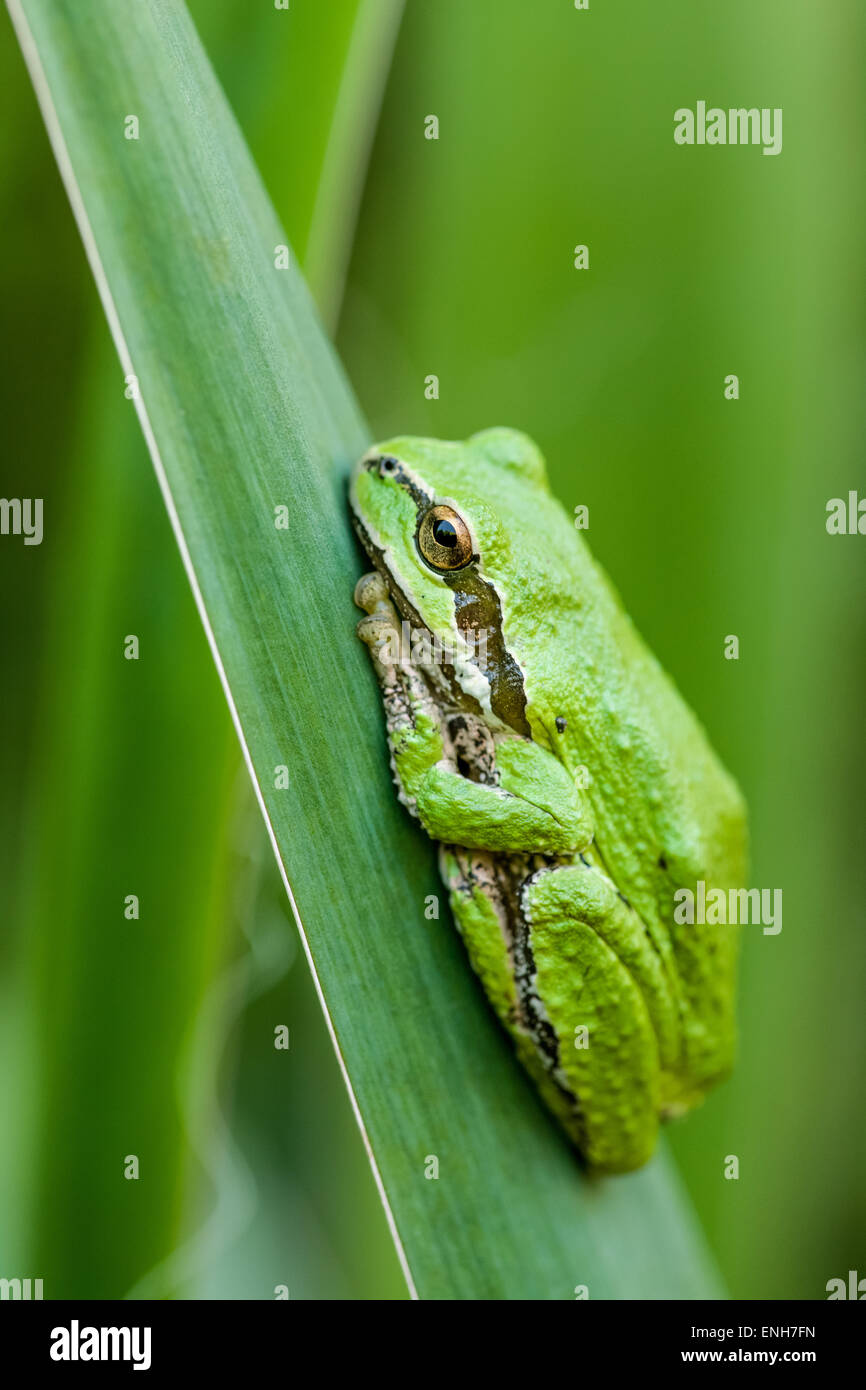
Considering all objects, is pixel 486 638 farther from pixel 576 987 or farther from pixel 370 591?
pixel 576 987

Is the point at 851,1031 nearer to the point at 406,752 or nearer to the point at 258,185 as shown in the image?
the point at 406,752
